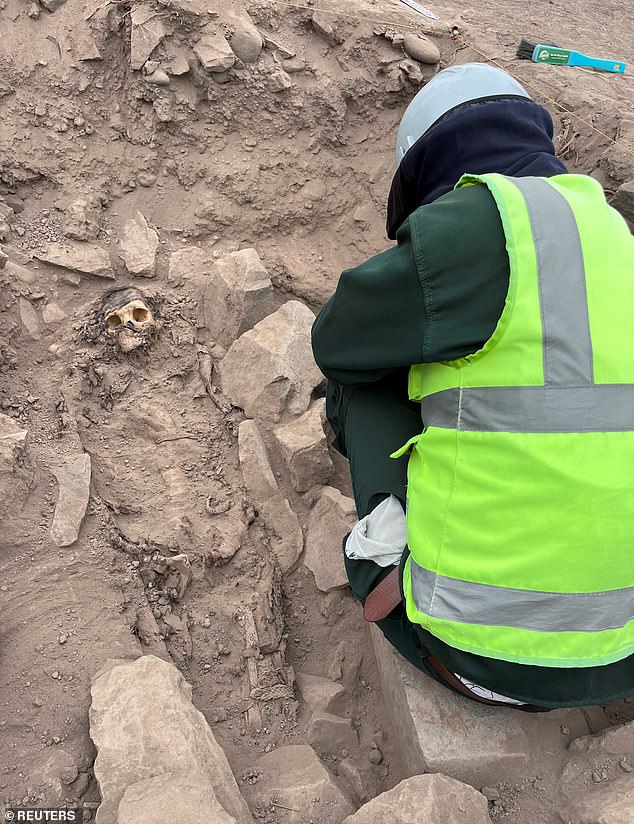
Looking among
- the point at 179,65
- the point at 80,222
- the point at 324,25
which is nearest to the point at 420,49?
the point at 324,25

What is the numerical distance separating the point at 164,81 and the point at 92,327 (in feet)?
4.56

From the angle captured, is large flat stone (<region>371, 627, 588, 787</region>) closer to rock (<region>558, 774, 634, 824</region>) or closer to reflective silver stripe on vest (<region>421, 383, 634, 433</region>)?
rock (<region>558, 774, 634, 824</region>)

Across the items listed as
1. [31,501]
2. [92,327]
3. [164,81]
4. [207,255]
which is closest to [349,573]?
[31,501]

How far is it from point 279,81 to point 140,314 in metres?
1.55

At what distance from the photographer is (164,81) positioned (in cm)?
330

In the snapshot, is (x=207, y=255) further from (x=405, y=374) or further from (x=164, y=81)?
(x=405, y=374)

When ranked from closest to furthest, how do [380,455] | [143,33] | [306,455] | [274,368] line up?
1. [380,455]
2. [306,455]
3. [274,368]
4. [143,33]

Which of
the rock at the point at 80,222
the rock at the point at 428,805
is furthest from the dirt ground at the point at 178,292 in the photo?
the rock at the point at 428,805

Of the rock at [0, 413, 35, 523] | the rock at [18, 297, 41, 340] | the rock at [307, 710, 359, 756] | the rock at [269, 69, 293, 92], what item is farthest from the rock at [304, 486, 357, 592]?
the rock at [269, 69, 293, 92]

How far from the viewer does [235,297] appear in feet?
9.76

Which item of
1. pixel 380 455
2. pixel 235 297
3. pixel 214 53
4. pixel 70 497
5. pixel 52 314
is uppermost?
pixel 214 53

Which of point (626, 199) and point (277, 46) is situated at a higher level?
point (277, 46)

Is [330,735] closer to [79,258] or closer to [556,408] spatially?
[556,408]

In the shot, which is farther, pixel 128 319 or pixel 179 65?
pixel 179 65
